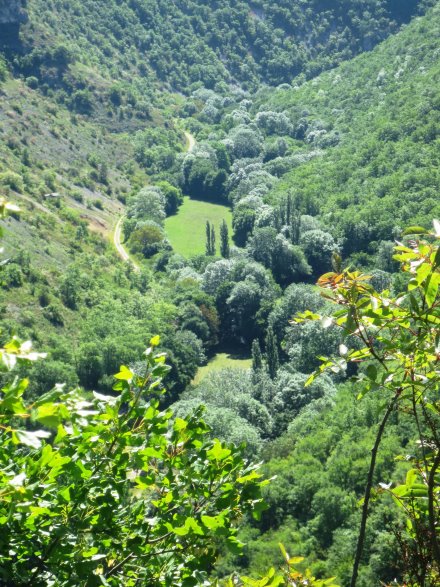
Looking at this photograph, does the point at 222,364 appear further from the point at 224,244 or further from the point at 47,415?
the point at 47,415

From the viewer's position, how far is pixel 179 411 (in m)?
45.3

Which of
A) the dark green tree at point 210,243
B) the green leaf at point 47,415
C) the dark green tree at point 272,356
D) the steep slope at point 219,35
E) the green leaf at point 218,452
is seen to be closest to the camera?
the green leaf at point 47,415

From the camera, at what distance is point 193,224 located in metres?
94.6

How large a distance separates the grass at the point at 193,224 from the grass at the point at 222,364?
21.9m

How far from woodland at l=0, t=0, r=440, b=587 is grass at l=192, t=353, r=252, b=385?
39 cm

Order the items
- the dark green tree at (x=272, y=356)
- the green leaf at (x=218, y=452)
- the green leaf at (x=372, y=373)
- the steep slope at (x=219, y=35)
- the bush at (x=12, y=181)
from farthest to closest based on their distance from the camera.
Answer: the steep slope at (x=219, y=35) < the bush at (x=12, y=181) < the dark green tree at (x=272, y=356) < the green leaf at (x=218, y=452) < the green leaf at (x=372, y=373)

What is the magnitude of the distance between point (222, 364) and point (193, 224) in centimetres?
3662

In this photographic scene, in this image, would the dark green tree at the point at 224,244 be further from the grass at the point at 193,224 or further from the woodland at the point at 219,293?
the grass at the point at 193,224

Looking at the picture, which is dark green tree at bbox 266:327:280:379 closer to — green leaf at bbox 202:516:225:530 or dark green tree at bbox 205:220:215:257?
dark green tree at bbox 205:220:215:257

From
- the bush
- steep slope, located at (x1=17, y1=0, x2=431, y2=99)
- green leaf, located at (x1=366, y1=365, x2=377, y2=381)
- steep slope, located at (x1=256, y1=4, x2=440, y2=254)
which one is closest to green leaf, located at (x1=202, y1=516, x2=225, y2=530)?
green leaf, located at (x1=366, y1=365, x2=377, y2=381)

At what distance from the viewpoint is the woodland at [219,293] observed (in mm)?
4613

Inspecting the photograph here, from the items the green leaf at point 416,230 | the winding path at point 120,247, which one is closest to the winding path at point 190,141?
the winding path at point 120,247

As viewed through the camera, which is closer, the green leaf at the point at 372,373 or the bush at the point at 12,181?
the green leaf at the point at 372,373

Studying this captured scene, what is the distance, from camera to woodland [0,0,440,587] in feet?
15.1
